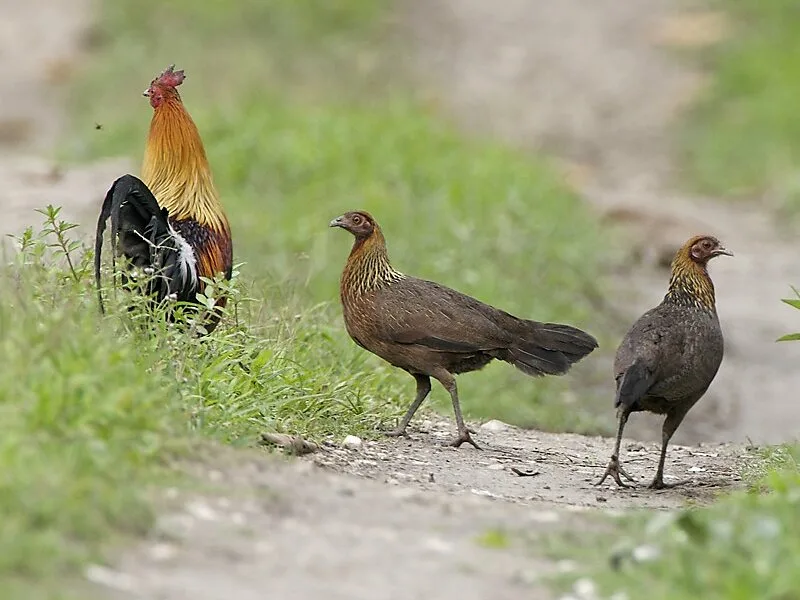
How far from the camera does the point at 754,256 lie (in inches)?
584

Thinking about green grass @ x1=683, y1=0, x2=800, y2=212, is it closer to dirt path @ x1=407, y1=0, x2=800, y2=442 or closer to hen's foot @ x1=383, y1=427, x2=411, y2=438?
dirt path @ x1=407, y1=0, x2=800, y2=442

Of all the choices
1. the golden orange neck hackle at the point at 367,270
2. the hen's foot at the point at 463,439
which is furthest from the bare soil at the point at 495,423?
the golden orange neck hackle at the point at 367,270

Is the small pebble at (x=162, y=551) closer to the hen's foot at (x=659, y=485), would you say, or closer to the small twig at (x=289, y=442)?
the small twig at (x=289, y=442)

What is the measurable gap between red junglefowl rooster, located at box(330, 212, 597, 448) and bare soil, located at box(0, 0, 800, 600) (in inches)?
17.1

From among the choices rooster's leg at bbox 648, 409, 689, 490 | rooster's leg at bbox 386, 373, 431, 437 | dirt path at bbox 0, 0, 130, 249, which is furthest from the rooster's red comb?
rooster's leg at bbox 648, 409, 689, 490

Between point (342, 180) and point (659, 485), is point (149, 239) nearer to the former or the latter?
point (659, 485)

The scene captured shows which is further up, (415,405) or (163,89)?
(163,89)

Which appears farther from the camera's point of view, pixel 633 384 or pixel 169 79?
pixel 169 79

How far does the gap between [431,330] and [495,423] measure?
63.2 inches

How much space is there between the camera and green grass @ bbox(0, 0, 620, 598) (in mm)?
4895

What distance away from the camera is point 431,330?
7336mm

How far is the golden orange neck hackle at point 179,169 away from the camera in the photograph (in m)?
7.74

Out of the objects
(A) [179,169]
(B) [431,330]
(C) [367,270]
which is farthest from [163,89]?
(B) [431,330]

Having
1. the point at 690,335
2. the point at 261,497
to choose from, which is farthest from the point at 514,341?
the point at 261,497
